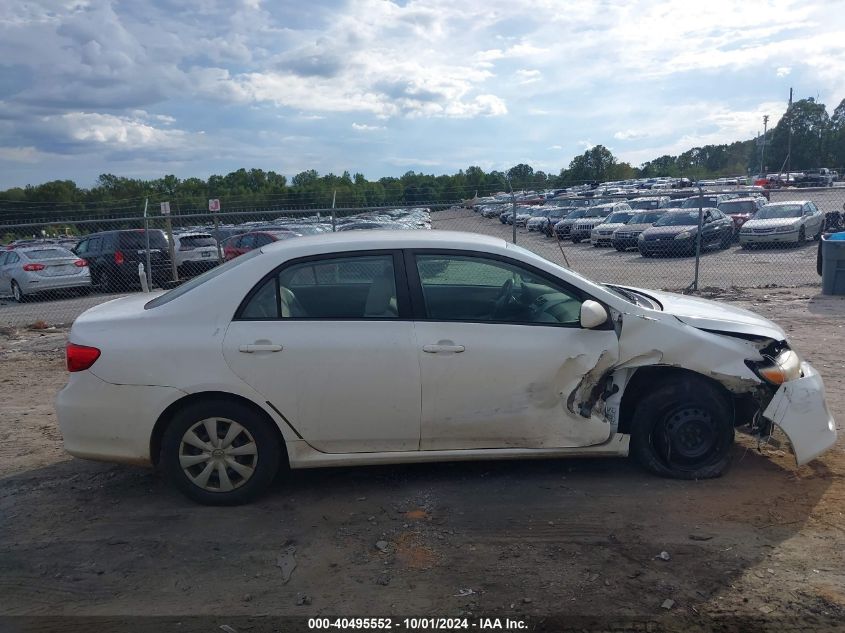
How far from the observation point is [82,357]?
14.3 ft

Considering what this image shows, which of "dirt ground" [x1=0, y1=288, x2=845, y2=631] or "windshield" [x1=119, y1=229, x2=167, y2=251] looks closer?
"dirt ground" [x1=0, y1=288, x2=845, y2=631]

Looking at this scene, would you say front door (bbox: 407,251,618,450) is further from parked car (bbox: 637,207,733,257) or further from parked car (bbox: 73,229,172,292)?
parked car (bbox: 637,207,733,257)

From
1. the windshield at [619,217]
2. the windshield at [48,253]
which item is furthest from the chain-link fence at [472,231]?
the windshield at [619,217]

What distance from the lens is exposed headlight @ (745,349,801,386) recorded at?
436 cm

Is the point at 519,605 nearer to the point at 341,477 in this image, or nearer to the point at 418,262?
the point at 341,477

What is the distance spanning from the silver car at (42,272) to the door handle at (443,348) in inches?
588

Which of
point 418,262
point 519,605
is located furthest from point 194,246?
point 519,605

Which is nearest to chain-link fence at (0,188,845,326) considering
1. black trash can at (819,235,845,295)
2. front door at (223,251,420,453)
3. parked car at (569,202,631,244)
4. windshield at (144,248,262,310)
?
black trash can at (819,235,845,295)

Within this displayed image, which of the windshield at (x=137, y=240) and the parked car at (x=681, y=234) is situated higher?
the windshield at (x=137, y=240)

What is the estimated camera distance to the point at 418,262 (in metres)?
4.52

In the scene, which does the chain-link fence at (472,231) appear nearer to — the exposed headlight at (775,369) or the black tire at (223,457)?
the exposed headlight at (775,369)

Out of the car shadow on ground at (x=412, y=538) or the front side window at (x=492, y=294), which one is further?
the front side window at (x=492, y=294)

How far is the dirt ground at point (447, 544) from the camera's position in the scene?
3.36 meters

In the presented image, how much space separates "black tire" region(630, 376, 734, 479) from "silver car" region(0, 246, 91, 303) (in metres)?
15.6
